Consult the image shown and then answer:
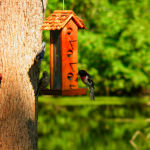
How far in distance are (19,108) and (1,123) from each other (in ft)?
1.07

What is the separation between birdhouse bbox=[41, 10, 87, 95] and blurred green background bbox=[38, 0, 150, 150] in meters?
12.1

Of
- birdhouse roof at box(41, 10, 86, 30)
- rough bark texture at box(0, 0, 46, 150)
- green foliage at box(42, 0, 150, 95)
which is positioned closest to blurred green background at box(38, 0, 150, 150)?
green foliage at box(42, 0, 150, 95)

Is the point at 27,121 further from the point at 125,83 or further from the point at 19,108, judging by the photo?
the point at 125,83

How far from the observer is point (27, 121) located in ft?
22.5

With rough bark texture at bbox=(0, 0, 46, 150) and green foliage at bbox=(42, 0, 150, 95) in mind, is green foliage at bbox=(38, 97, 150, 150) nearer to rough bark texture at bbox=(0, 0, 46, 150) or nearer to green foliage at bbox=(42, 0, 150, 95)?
green foliage at bbox=(42, 0, 150, 95)

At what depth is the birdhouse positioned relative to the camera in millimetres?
7266

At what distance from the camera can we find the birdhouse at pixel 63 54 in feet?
23.8

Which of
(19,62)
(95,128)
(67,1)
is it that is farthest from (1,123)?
(95,128)

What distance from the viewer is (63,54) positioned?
7.34m

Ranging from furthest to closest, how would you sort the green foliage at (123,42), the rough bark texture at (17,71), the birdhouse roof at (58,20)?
the green foliage at (123,42) < the birdhouse roof at (58,20) < the rough bark texture at (17,71)

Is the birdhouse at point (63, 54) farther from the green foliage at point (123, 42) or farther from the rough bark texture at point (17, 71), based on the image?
the green foliage at point (123, 42)

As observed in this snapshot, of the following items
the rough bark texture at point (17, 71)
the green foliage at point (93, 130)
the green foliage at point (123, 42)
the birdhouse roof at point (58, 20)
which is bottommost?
the green foliage at point (93, 130)

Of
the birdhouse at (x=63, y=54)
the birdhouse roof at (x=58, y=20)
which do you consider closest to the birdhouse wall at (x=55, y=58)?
the birdhouse at (x=63, y=54)

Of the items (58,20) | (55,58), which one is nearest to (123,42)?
(55,58)
